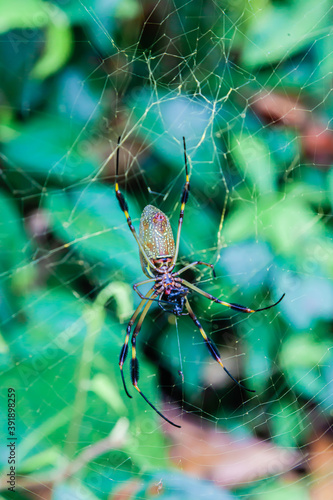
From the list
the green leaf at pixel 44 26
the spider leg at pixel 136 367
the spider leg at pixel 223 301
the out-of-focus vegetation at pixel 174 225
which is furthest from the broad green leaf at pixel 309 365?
the green leaf at pixel 44 26

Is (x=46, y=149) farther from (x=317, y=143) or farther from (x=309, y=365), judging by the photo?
(x=309, y=365)

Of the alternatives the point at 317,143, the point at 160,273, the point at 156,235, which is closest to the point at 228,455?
the point at 160,273

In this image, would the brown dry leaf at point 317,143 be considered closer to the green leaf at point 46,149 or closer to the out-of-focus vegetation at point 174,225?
the out-of-focus vegetation at point 174,225

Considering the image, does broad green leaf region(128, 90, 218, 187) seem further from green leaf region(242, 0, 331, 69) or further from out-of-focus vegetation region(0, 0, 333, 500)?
green leaf region(242, 0, 331, 69)

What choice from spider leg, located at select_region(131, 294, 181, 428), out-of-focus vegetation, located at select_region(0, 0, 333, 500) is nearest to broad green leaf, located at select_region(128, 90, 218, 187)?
out-of-focus vegetation, located at select_region(0, 0, 333, 500)

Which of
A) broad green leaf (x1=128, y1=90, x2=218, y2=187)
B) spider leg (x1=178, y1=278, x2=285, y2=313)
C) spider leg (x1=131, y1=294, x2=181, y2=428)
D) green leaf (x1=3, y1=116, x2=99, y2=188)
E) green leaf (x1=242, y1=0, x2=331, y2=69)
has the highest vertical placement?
green leaf (x1=242, y1=0, x2=331, y2=69)

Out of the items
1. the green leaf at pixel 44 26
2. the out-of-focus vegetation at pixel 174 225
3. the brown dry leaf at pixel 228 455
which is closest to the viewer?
the green leaf at pixel 44 26
